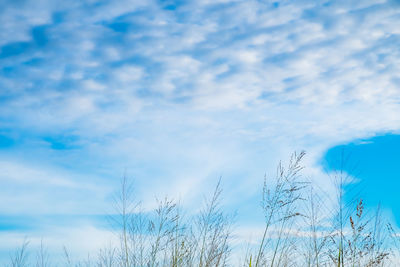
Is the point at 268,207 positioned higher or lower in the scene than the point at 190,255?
higher

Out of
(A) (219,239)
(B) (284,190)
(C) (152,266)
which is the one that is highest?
(B) (284,190)

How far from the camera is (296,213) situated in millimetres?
3453

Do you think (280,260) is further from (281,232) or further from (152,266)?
(152,266)

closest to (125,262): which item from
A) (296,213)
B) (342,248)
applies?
(296,213)

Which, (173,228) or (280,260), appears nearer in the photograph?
(280,260)

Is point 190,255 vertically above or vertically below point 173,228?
below

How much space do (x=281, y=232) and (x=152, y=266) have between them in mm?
1306

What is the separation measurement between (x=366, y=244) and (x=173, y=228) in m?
1.90

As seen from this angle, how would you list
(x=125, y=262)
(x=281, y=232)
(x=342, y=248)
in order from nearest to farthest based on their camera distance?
(x=342, y=248)
(x=281, y=232)
(x=125, y=262)

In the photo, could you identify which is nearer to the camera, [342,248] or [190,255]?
[342,248]

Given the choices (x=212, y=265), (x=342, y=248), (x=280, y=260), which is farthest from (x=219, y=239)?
(x=342, y=248)

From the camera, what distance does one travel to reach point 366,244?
3.75 meters

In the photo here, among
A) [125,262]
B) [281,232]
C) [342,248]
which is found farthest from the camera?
[125,262]

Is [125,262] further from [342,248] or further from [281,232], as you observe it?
[342,248]
